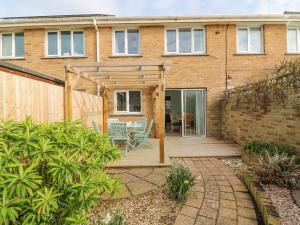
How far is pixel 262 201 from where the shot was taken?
3.12 m

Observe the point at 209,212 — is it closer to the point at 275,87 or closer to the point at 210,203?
the point at 210,203

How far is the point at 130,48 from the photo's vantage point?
415 inches

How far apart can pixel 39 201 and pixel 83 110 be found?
502 cm

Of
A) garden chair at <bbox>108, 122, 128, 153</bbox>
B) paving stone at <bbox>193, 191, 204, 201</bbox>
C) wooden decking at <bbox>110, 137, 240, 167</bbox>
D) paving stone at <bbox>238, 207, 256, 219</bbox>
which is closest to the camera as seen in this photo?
paving stone at <bbox>238, 207, 256, 219</bbox>

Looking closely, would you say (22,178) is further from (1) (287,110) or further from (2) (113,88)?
(2) (113,88)

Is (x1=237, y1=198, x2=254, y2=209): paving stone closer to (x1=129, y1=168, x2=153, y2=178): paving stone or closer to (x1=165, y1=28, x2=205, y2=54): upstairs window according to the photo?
(x1=129, y1=168, x2=153, y2=178): paving stone

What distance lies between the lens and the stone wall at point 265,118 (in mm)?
5043

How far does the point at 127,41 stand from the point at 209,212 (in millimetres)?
9009

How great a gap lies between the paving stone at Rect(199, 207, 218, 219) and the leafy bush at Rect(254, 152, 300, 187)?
1379 millimetres

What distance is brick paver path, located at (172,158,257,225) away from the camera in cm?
291

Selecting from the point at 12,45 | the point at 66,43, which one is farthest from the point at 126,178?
the point at 12,45

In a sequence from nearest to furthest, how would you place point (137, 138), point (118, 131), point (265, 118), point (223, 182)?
point (223, 182) < point (265, 118) < point (118, 131) < point (137, 138)

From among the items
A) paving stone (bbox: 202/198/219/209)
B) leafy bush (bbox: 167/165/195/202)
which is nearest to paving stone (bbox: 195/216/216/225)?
paving stone (bbox: 202/198/219/209)

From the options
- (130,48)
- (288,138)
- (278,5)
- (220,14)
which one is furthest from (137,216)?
(278,5)
